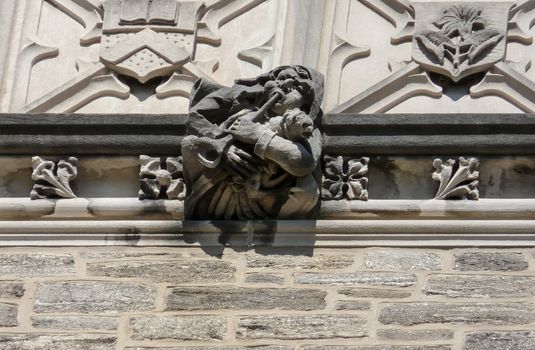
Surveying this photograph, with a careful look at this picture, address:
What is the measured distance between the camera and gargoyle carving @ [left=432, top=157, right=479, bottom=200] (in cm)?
809

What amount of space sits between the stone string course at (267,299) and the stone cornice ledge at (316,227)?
0.14 ft

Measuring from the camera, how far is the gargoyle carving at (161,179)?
8.19 metres

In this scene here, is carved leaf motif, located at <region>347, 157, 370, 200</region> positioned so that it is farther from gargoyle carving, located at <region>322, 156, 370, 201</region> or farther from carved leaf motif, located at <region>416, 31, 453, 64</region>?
carved leaf motif, located at <region>416, 31, 453, 64</region>

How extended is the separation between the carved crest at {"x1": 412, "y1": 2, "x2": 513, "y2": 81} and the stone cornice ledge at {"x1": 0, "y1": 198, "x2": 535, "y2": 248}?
0.64 metres

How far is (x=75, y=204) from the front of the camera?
27.0 ft

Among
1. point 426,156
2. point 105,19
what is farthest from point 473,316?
point 105,19

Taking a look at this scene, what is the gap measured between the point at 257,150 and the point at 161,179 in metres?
0.39

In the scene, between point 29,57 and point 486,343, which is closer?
point 486,343

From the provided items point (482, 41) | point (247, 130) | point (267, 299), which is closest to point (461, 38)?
point (482, 41)

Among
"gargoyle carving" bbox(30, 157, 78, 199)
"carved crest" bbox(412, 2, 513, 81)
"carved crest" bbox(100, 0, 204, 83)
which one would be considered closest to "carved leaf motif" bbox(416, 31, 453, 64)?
"carved crest" bbox(412, 2, 513, 81)

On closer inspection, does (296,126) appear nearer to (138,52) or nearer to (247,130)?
(247,130)

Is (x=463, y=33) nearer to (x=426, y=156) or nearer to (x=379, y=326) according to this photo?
(x=426, y=156)

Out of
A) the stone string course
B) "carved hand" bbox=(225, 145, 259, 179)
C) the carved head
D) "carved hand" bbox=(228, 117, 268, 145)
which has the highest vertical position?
the carved head

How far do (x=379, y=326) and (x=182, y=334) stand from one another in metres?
0.61
